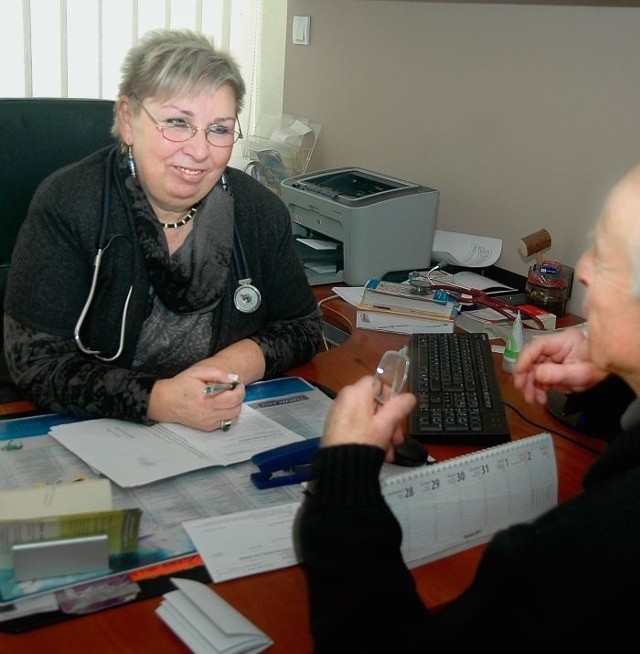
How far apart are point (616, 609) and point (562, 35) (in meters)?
1.77

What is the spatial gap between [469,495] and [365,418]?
0.77 ft

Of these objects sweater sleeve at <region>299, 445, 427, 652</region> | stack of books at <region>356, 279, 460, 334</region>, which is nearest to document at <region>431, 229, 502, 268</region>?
stack of books at <region>356, 279, 460, 334</region>

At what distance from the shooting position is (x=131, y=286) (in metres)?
1.55

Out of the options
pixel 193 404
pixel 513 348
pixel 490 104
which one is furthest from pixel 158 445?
pixel 490 104

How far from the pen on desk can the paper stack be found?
1.40 feet

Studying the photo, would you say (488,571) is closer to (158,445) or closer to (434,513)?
(434,513)

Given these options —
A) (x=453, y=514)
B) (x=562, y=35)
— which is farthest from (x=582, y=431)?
(x=562, y=35)

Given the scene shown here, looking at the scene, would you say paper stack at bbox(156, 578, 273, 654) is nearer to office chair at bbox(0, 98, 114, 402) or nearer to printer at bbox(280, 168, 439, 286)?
office chair at bbox(0, 98, 114, 402)

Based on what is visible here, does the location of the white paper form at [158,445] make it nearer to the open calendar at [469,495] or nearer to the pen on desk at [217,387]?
the pen on desk at [217,387]

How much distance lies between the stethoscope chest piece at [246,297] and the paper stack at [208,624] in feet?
2.56

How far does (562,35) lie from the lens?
2.13 meters

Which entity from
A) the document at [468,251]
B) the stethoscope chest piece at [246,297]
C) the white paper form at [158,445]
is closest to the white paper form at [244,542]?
the white paper form at [158,445]

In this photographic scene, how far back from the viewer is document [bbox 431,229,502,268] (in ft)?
7.75

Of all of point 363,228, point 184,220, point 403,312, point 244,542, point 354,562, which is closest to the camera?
point 354,562
